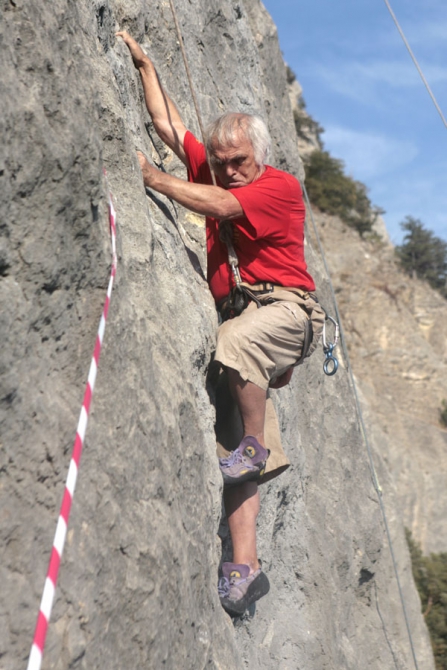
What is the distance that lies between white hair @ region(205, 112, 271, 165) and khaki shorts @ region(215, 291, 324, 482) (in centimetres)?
87

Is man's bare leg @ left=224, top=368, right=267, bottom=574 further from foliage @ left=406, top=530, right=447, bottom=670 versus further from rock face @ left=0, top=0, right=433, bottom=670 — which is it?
foliage @ left=406, top=530, right=447, bottom=670

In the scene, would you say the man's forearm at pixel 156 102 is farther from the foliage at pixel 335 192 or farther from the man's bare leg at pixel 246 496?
the foliage at pixel 335 192

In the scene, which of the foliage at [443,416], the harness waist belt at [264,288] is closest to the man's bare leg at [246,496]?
the harness waist belt at [264,288]

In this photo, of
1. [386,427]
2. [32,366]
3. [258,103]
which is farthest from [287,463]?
[386,427]

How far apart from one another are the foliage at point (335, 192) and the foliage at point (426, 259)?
369 centimetres

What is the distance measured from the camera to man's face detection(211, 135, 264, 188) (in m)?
4.73

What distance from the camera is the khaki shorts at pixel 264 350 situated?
4453 millimetres

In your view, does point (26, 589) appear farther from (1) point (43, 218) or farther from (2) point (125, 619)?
(1) point (43, 218)

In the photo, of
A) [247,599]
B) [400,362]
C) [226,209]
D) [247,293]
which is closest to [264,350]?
[247,293]

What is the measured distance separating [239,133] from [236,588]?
Result: 259 cm

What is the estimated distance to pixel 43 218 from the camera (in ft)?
9.93

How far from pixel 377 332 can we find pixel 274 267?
17087mm

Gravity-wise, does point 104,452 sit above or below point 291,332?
below

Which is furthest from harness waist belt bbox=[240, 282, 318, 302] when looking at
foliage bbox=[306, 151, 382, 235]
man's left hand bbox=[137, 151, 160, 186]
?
foliage bbox=[306, 151, 382, 235]
